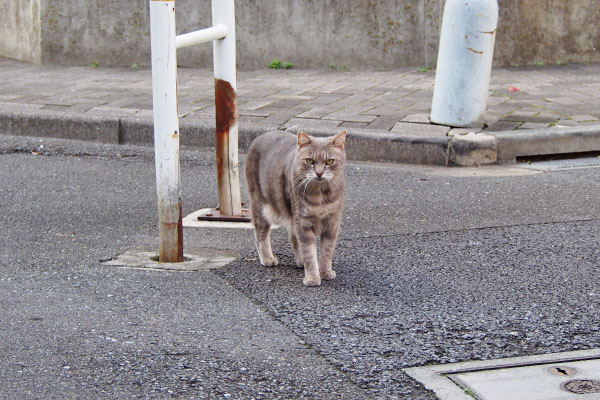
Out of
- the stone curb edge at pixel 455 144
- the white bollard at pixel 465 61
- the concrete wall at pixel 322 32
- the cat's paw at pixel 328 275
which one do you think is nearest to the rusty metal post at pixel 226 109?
the cat's paw at pixel 328 275

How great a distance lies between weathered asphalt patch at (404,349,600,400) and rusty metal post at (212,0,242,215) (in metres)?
2.21

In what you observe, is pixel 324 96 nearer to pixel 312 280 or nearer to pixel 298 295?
→ pixel 312 280

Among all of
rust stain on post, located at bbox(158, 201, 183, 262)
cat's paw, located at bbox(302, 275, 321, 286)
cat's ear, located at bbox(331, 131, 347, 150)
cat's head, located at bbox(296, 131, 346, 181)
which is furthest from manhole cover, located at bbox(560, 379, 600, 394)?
rust stain on post, located at bbox(158, 201, 183, 262)

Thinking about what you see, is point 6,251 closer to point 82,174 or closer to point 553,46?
point 82,174

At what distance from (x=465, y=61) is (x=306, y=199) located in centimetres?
297

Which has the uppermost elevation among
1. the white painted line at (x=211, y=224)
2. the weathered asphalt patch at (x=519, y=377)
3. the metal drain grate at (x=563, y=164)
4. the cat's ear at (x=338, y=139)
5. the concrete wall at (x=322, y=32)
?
the concrete wall at (x=322, y=32)

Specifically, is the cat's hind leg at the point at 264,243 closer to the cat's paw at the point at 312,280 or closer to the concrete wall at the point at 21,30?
the cat's paw at the point at 312,280

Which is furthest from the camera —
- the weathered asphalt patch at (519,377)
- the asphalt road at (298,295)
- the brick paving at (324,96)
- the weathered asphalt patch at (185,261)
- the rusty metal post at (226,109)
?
the brick paving at (324,96)

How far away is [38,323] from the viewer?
3.30 metres

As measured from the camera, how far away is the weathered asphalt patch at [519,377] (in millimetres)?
2701

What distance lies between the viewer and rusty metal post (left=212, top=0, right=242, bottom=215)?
4707mm

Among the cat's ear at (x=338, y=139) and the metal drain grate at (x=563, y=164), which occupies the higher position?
the cat's ear at (x=338, y=139)

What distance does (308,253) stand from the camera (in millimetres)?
3830

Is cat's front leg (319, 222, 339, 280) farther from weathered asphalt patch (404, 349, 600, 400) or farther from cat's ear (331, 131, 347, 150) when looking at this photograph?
weathered asphalt patch (404, 349, 600, 400)
